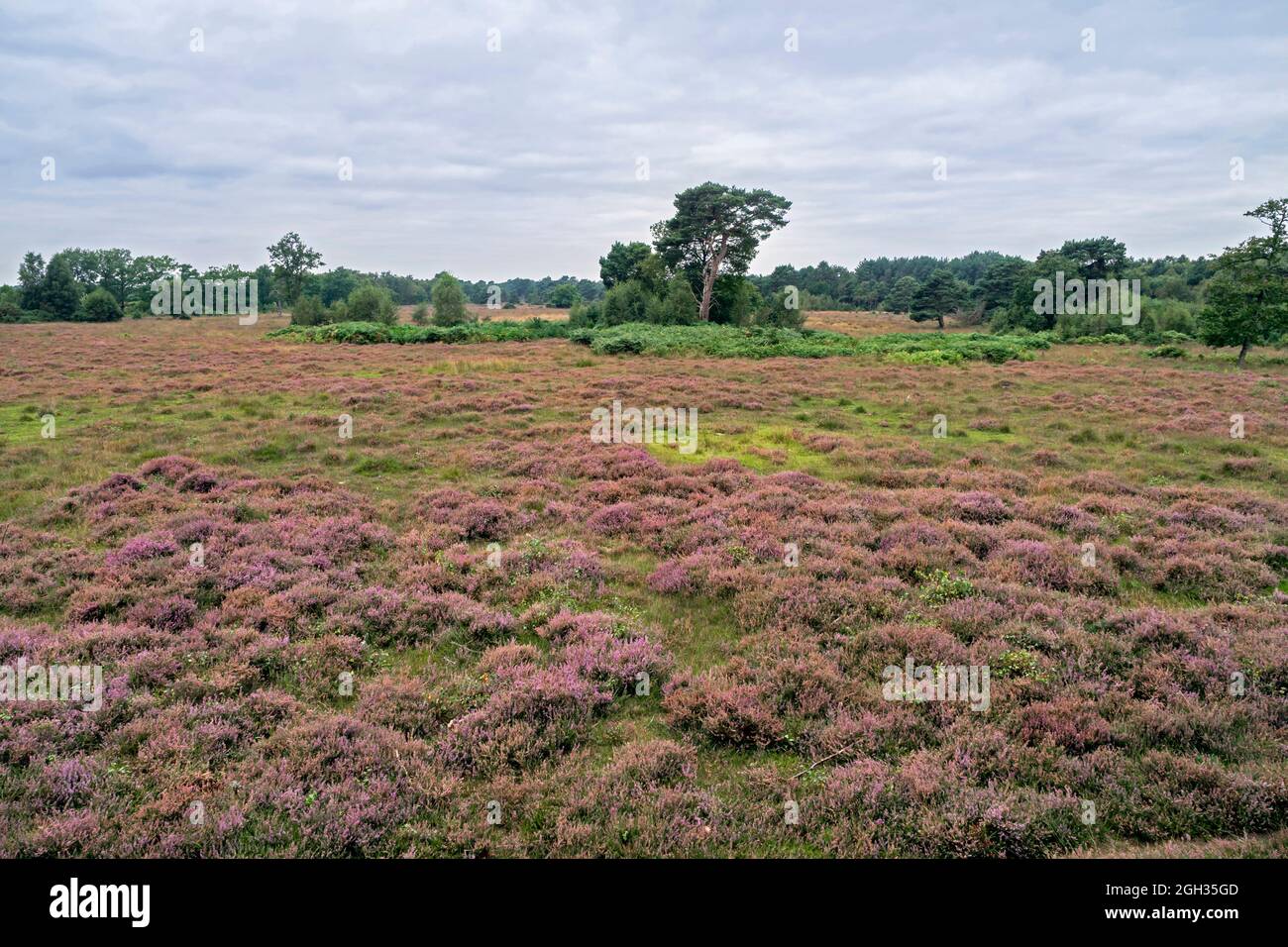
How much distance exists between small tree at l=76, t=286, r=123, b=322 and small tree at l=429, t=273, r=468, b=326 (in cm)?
5686

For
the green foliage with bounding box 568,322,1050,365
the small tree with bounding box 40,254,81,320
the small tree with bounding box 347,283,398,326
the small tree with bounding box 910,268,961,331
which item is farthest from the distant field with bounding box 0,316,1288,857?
the small tree with bounding box 40,254,81,320

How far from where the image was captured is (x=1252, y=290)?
41250 millimetres

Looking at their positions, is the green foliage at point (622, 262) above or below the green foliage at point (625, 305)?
above

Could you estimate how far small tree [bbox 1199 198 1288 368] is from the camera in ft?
134

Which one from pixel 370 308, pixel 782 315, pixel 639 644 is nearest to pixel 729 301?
pixel 782 315

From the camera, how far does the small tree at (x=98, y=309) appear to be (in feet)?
298

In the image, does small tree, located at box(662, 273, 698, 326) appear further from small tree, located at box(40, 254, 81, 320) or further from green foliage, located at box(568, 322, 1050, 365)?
small tree, located at box(40, 254, 81, 320)

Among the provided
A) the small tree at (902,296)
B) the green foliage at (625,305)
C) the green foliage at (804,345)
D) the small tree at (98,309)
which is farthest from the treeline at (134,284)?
the small tree at (902,296)

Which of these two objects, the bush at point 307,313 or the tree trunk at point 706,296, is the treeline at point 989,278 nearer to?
the tree trunk at point 706,296

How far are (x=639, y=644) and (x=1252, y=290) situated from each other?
53.1 metres

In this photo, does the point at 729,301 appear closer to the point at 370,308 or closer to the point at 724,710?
the point at 370,308

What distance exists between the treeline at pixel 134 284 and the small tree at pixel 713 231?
61.2 feet

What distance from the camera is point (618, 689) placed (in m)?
7.45

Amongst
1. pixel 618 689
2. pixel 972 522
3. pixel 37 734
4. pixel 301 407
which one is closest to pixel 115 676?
pixel 37 734
